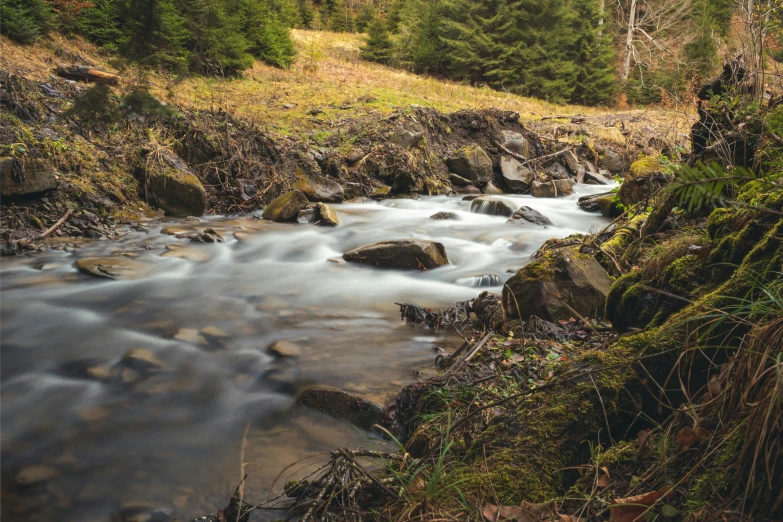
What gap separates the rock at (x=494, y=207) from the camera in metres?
10.9

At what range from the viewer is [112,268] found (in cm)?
660

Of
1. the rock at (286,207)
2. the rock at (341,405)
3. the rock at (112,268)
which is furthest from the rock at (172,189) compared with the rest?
the rock at (341,405)

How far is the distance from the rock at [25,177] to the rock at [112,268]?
5.74ft

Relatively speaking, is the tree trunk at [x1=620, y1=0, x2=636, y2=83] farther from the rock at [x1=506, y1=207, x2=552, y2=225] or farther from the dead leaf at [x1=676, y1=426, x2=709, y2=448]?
the dead leaf at [x1=676, y1=426, x2=709, y2=448]

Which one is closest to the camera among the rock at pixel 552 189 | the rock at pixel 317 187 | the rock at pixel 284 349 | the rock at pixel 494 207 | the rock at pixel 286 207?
the rock at pixel 284 349

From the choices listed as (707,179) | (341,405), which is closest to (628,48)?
(341,405)

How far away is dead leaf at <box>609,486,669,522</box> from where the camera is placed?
5.39 ft

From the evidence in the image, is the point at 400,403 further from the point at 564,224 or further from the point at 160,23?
→ the point at 564,224

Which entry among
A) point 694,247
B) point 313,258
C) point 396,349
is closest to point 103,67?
point 313,258

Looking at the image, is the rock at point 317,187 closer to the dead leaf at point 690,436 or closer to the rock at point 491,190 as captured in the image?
the rock at point 491,190

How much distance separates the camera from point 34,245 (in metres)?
7.18

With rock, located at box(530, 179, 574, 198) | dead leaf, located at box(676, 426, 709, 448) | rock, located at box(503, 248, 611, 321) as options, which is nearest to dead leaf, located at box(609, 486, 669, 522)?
dead leaf, located at box(676, 426, 709, 448)

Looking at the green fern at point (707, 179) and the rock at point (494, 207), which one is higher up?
the green fern at point (707, 179)

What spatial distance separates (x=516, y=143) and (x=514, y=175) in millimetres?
1562
